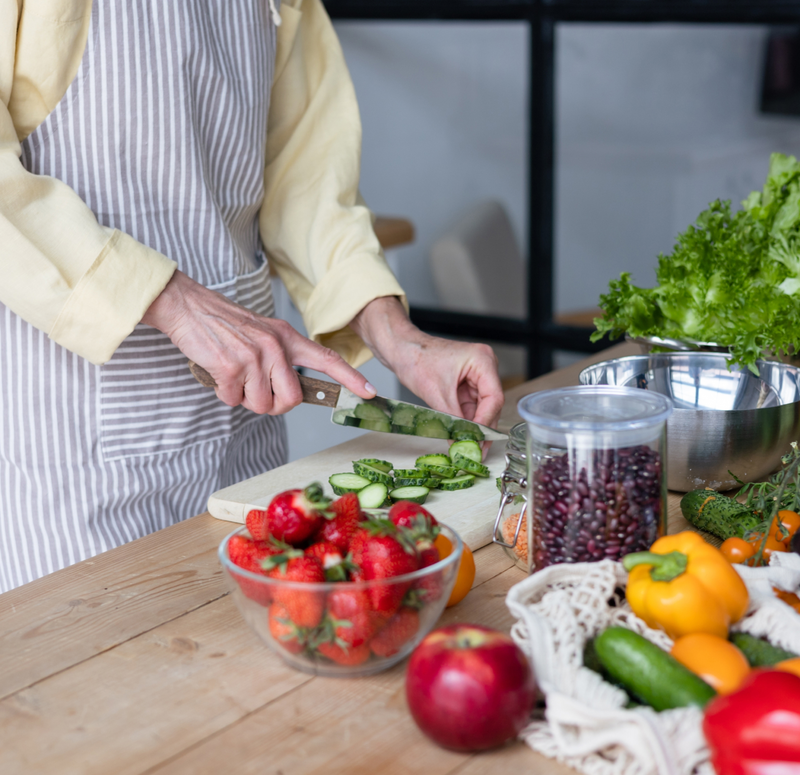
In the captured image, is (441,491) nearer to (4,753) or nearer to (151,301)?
(151,301)

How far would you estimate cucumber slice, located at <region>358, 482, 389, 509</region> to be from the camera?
1.11 meters

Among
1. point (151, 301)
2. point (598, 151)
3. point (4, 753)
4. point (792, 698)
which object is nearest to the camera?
point (792, 698)

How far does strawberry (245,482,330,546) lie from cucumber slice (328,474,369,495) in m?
0.35

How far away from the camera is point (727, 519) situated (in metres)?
1.01

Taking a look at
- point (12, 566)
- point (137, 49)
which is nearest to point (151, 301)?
point (137, 49)

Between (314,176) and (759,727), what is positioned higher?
(314,176)

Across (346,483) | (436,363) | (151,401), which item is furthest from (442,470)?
(151,401)

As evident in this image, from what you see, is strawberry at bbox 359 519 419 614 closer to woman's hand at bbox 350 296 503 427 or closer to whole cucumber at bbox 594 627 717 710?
whole cucumber at bbox 594 627 717 710

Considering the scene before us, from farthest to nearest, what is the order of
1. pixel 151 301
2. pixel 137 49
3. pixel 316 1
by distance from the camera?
pixel 316 1
pixel 137 49
pixel 151 301

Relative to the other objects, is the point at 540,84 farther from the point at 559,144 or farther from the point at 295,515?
the point at 295,515

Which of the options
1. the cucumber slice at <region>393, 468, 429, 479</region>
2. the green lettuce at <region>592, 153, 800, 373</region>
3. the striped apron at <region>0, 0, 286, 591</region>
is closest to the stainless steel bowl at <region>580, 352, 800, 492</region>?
the green lettuce at <region>592, 153, 800, 373</region>

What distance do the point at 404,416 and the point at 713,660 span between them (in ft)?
2.12

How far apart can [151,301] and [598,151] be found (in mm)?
2220

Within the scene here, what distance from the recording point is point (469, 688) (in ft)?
2.13
